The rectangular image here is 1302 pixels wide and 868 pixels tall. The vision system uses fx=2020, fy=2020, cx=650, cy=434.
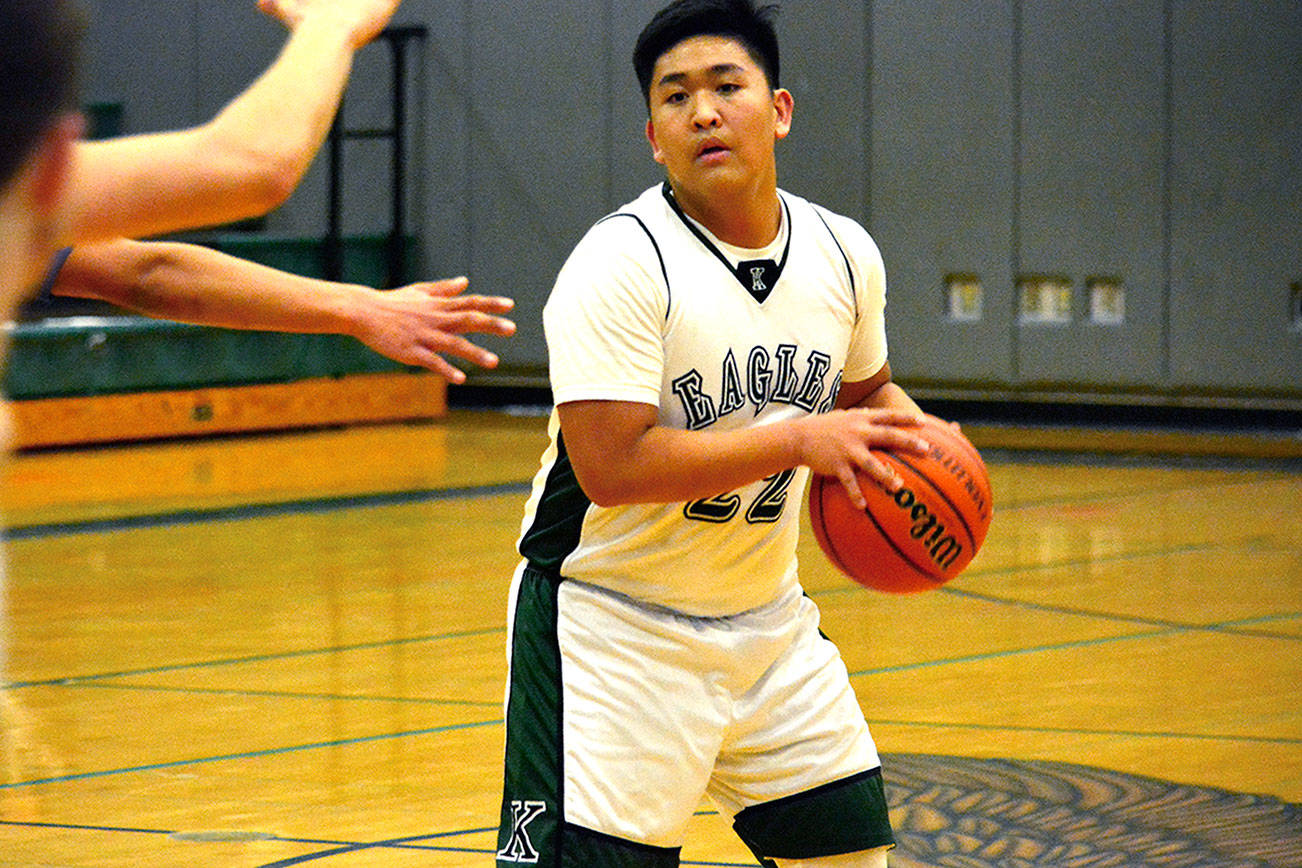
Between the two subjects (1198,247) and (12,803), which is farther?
(1198,247)

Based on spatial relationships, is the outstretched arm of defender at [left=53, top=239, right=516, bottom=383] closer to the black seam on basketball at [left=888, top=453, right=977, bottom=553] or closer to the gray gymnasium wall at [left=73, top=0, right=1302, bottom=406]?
the black seam on basketball at [left=888, top=453, right=977, bottom=553]

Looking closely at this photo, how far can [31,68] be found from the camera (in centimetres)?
92

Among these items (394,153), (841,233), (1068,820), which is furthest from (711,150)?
(394,153)

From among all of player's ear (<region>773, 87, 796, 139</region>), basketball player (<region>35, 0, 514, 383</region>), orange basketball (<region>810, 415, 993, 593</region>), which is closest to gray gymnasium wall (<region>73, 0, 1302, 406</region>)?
player's ear (<region>773, 87, 796, 139</region>)

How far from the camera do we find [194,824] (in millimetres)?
4289

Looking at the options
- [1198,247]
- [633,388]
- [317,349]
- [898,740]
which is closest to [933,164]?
[1198,247]

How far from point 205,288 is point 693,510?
0.92m

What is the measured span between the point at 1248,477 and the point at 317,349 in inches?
228

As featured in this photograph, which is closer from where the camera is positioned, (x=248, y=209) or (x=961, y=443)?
(x=248, y=209)

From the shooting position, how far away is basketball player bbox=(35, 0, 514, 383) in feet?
4.61

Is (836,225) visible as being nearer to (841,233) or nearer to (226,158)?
(841,233)

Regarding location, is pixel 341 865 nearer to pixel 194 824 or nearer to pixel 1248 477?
pixel 194 824

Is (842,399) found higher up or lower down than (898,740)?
higher up

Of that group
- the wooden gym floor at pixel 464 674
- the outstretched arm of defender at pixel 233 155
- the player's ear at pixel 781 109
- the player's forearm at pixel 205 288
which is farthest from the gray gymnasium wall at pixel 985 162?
the outstretched arm of defender at pixel 233 155
